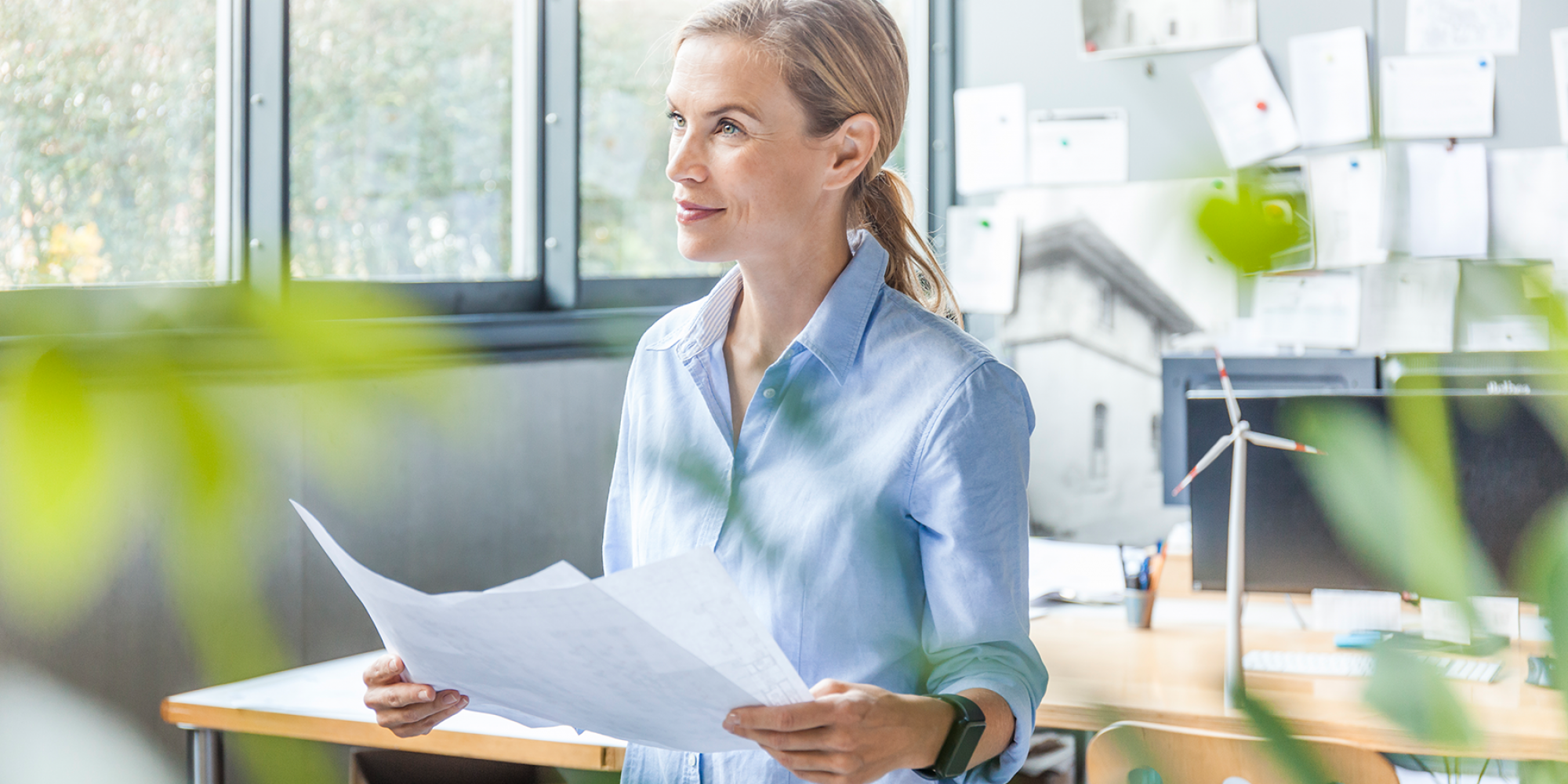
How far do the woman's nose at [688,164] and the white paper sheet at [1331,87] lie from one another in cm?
267

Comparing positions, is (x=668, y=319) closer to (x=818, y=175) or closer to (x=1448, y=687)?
(x=818, y=175)

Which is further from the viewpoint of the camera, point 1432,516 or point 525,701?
point 525,701

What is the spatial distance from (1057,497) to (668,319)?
2522 millimetres

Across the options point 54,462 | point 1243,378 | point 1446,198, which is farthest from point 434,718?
point 1446,198

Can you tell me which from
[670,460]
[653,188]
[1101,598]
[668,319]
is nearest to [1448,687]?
[670,460]

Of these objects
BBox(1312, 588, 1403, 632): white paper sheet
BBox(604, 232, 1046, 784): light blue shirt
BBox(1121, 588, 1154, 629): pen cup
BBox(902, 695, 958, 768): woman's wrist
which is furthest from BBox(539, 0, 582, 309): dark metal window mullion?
BBox(902, 695, 958, 768): woman's wrist

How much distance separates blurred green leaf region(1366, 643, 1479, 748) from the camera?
20 cm

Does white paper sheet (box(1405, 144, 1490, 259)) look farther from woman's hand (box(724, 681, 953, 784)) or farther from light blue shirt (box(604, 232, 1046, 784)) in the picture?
woman's hand (box(724, 681, 953, 784))

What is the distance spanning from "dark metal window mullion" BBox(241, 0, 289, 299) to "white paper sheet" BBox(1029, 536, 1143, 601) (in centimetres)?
131

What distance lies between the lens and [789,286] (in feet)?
3.30

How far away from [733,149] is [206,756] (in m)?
1.19

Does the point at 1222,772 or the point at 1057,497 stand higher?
the point at 1222,772

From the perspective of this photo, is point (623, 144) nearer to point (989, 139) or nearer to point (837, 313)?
point (989, 139)

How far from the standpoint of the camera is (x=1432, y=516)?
223mm
